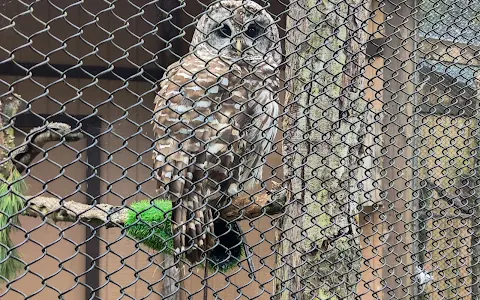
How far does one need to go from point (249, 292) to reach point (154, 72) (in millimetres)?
2680

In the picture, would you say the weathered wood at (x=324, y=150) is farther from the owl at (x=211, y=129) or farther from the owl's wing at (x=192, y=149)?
the owl's wing at (x=192, y=149)

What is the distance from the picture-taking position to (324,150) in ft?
6.52

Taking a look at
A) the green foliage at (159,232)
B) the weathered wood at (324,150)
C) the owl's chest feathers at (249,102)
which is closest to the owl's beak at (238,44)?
the owl's chest feathers at (249,102)

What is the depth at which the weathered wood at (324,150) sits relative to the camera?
6.28ft

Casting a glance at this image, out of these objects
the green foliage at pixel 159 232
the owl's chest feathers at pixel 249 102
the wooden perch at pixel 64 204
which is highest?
the owl's chest feathers at pixel 249 102

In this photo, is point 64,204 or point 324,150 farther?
point 64,204

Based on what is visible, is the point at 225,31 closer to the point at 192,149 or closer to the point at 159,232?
the point at 192,149

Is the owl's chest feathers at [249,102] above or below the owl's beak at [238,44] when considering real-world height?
below

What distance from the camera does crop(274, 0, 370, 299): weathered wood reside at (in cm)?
192

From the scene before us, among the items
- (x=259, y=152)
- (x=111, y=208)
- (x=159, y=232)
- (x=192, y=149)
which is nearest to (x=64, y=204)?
(x=111, y=208)

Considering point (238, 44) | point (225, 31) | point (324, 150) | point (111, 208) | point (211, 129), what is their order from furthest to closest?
point (225, 31), point (238, 44), point (211, 129), point (111, 208), point (324, 150)

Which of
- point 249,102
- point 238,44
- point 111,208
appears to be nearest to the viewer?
point 111,208

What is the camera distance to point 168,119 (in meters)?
2.60

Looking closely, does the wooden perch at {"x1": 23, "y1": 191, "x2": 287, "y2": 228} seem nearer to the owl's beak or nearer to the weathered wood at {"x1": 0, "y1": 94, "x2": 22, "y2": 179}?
the weathered wood at {"x1": 0, "y1": 94, "x2": 22, "y2": 179}
